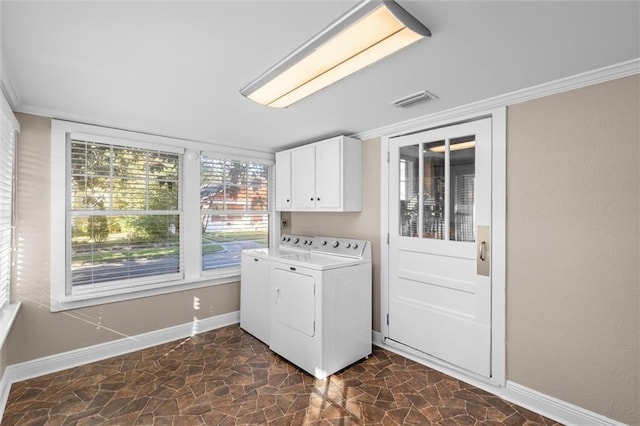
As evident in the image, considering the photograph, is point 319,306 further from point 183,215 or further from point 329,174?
point 183,215

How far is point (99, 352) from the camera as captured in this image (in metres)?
2.87

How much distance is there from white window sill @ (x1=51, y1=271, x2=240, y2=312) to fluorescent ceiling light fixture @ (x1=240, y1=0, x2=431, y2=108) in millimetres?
2327

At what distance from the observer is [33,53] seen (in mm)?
1672

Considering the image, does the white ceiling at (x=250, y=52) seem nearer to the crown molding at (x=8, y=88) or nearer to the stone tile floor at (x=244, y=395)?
the crown molding at (x=8, y=88)

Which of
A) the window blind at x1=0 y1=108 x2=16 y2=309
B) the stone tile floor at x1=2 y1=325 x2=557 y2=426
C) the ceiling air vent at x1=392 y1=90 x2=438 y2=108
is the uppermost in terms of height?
the ceiling air vent at x1=392 y1=90 x2=438 y2=108

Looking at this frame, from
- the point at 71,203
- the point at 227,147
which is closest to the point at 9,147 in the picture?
the point at 71,203

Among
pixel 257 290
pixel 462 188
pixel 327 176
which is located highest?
pixel 327 176

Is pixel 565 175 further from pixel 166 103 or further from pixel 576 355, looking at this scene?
pixel 166 103

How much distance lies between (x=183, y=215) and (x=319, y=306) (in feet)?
6.38

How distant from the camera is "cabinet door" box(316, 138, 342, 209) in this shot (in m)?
3.21

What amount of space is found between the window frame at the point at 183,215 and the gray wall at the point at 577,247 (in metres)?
2.94

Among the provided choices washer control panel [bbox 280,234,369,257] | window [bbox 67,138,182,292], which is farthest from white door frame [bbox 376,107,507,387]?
window [bbox 67,138,182,292]

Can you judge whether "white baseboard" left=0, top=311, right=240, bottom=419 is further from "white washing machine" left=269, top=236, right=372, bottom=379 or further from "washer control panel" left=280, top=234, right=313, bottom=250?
"washer control panel" left=280, top=234, right=313, bottom=250

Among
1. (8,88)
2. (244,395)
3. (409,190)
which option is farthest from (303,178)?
(8,88)
